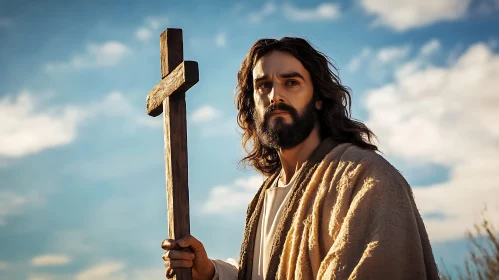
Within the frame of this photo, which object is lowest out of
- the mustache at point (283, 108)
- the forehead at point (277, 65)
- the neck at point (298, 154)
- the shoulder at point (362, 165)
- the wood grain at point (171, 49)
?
the shoulder at point (362, 165)

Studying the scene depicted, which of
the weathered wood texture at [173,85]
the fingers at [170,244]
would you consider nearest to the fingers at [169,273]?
the fingers at [170,244]

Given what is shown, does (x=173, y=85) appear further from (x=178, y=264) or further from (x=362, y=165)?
(x=362, y=165)

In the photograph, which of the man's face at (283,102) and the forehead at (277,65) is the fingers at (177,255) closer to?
the man's face at (283,102)

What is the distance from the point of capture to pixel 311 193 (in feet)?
15.6

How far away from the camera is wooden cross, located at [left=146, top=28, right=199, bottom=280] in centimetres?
489

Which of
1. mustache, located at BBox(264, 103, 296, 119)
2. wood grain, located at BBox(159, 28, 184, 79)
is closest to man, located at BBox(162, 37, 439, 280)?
mustache, located at BBox(264, 103, 296, 119)

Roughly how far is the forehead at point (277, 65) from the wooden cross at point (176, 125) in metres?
0.59

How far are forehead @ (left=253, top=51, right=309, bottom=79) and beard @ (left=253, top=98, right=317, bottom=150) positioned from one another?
0.92 ft

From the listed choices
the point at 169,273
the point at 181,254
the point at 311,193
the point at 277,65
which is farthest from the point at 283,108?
the point at 169,273

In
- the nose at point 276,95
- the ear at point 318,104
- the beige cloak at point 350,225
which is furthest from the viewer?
the ear at point 318,104

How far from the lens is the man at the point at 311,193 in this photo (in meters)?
4.18

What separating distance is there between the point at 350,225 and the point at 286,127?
1.12 meters

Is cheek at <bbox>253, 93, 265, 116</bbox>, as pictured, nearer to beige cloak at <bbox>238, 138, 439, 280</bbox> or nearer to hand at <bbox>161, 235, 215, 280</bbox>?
beige cloak at <bbox>238, 138, 439, 280</bbox>

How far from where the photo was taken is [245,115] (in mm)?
5918
